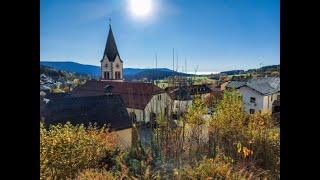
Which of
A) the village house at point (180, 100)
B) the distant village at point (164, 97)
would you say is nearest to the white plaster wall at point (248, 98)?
the distant village at point (164, 97)

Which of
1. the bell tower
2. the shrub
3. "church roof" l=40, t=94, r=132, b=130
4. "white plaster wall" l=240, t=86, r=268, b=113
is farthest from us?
the bell tower

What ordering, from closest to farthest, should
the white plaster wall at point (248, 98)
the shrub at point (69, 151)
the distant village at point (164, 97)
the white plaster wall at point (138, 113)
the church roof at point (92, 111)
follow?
the shrub at point (69, 151) < the distant village at point (164, 97) < the white plaster wall at point (248, 98) < the white plaster wall at point (138, 113) < the church roof at point (92, 111)

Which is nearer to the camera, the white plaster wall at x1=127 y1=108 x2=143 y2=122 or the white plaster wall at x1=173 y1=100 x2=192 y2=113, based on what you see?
the white plaster wall at x1=173 y1=100 x2=192 y2=113

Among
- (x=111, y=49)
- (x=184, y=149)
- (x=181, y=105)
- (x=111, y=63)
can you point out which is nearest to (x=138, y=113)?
(x=181, y=105)

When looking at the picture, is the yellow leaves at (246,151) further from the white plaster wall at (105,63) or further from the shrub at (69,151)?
the white plaster wall at (105,63)

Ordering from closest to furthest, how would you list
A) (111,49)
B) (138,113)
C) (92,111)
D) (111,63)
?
(138,113) < (111,49) < (92,111) < (111,63)

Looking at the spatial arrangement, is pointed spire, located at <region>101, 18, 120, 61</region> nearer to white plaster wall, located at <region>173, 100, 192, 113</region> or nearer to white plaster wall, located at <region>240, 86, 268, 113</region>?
white plaster wall, located at <region>173, 100, 192, 113</region>

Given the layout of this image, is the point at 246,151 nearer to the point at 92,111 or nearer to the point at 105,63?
the point at 92,111

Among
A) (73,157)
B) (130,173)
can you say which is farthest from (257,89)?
(73,157)

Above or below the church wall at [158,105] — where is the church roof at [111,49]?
above

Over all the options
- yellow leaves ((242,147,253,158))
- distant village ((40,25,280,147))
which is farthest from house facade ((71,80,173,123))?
Answer: yellow leaves ((242,147,253,158))

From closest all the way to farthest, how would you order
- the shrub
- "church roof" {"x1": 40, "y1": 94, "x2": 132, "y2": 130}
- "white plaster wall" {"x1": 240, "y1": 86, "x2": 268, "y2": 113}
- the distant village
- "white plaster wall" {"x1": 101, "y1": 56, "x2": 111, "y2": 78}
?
the shrub < the distant village < "white plaster wall" {"x1": 240, "y1": 86, "x2": 268, "y2": 113} < "church roof" {"x1": 40, "y1": 94, "x2": 132, "y2": 130} < "white plaster wall" {"x1": 101, "y1": 56, "x2": 111, "y2": 78}
